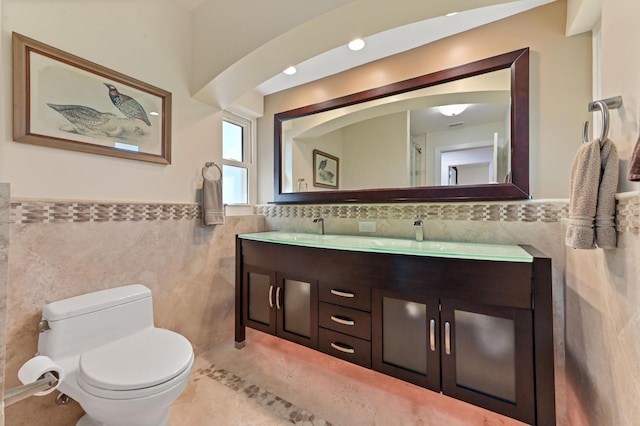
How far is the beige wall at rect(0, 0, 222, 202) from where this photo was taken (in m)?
1.24

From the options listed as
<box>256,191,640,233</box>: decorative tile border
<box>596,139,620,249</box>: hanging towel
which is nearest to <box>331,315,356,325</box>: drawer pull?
<box>256,191,640,233</box>: decorative tile border

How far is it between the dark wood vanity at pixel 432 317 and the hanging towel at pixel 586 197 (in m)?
0.22

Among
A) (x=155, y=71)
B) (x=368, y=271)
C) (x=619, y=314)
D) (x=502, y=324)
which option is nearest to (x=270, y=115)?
(x=155, y=71)

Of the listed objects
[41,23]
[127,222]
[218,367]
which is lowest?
[218,367]

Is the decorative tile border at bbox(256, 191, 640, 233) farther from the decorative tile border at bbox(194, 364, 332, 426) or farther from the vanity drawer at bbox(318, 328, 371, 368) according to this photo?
the decorative tile border at bbox(194, 364, 332, 426)

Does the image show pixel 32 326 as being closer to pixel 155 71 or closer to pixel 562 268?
A: pixel 155 71

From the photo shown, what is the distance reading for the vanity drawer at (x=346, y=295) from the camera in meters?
1.51

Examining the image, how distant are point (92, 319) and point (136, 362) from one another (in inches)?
13.9

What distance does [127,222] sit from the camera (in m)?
1.62

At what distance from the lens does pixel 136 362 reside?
1165mm

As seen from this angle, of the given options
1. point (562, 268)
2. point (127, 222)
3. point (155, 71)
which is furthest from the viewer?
point (155, 71)

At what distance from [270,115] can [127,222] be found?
63.5 inches

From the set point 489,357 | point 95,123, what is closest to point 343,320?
point 489,357

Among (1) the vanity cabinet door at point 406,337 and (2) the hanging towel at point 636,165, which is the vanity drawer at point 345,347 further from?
(2) the hanging towel at point 636,165
